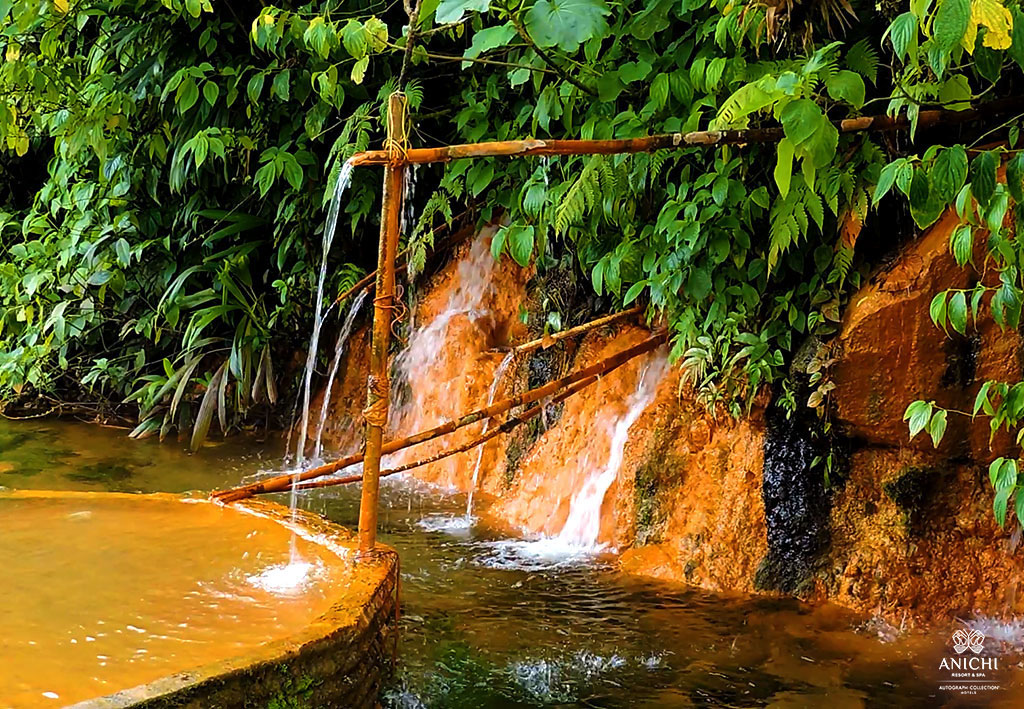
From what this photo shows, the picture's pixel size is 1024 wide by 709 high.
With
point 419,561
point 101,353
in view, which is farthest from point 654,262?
point 101,353

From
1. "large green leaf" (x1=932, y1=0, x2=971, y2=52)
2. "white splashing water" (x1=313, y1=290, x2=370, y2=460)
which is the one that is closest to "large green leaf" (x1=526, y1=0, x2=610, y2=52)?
"large green leaf" (x1=932, y1=0, x2=971, y2=52)

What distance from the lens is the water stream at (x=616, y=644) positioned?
2789 mm

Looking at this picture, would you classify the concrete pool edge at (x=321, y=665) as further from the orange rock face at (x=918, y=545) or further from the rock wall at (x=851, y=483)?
the orange rock face at (x=918, y=545)

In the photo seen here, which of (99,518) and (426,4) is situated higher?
(426,4)

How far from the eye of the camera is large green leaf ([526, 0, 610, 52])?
276 cm

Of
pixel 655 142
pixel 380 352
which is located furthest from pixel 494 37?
pixel 380 352

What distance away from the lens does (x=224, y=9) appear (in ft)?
19.0

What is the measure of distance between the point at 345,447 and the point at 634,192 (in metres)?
2.77

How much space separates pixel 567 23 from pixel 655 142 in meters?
0.48

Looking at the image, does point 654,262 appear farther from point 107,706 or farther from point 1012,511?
point 107,706

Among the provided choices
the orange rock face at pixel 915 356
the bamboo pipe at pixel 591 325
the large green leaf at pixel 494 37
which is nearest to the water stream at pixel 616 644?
the orange rock face at pixel 915 356

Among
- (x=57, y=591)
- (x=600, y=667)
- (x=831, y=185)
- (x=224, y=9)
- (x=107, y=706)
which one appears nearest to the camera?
(x=107, y=706)

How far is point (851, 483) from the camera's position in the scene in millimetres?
3512

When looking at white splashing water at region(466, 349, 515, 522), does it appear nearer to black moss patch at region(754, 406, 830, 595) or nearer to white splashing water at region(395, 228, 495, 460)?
white splashing water at region(395, 228, 495, 460)
